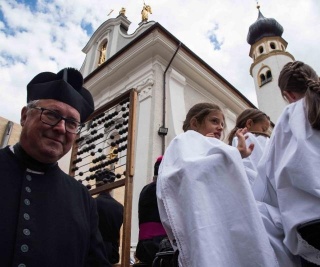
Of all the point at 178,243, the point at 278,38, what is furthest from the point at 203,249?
the point at 278,38

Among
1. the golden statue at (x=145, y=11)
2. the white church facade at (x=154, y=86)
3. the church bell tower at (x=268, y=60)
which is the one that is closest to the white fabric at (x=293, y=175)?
the white church facade at (x=154, y=86)

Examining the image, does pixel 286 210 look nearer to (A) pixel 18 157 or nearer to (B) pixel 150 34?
(A) pixel 18 157

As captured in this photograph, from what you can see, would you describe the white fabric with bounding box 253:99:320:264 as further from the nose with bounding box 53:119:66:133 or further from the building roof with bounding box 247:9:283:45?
the building roof with bounding box 247:9:283:45

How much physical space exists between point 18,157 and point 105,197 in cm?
241

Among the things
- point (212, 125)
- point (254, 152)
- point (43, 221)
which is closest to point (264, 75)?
point (254, 152)

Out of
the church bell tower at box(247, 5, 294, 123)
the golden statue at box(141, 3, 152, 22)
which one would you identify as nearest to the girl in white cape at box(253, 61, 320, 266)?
the golden statue at box(141, 3, 152, 22)

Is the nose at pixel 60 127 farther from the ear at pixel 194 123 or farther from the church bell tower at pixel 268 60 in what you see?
the church bell tower at pixel 268 60

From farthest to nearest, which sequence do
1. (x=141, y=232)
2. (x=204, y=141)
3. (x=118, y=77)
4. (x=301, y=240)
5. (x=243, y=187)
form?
(x=118, y=77), (x=141, y=232), (x=204, y=141), (x=243, y=187), (x=301, y=240)

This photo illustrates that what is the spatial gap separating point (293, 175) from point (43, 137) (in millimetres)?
1432

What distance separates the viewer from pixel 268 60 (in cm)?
2330

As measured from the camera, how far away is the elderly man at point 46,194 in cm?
144

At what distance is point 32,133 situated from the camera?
1.71 metres

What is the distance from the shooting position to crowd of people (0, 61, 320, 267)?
1452 mm

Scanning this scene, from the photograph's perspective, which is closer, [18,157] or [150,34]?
[18,157]
